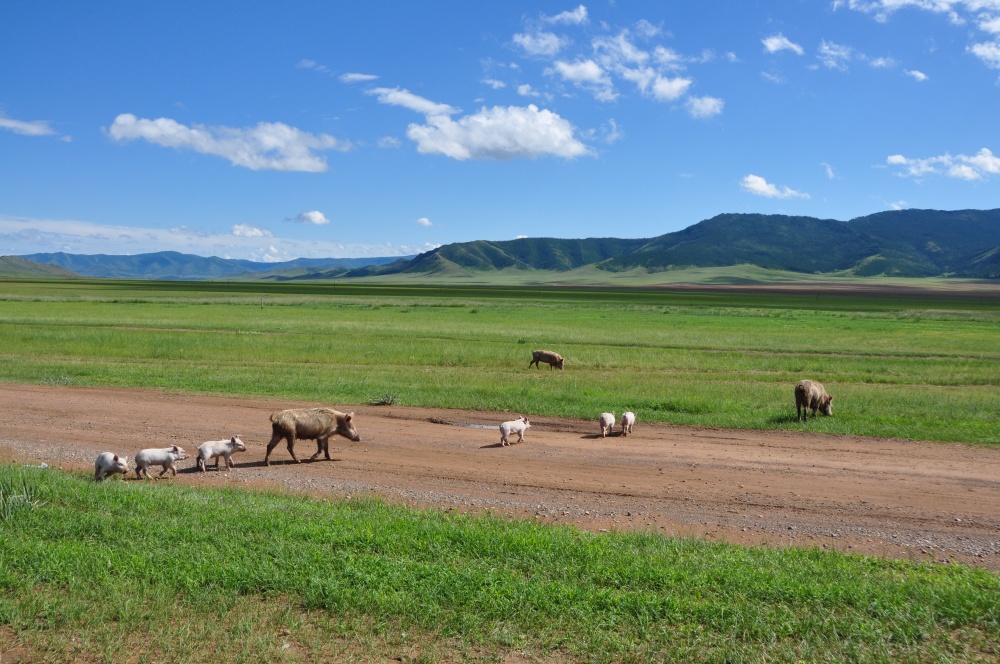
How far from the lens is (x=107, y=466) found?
13031 mm

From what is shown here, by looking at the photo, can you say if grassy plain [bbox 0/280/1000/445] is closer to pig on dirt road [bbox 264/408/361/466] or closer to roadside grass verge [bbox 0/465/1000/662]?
pig on dirt road [bbox 264/408/361/466]

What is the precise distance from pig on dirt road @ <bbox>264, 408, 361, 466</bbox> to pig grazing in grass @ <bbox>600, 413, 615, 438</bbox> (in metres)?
6.63

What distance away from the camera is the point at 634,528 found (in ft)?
37.0

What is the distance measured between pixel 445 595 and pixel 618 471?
25.1 ft

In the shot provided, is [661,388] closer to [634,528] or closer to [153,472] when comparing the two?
[634,528]

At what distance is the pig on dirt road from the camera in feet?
49.2

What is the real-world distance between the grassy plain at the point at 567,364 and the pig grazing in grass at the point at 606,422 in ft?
8.65

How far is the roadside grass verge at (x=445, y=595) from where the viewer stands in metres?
7.14

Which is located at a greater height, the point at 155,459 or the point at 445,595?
the point at 155,459

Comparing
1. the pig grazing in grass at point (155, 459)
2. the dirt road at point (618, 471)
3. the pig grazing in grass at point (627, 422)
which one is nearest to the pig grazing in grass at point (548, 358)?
the dirt road at point (618, 471)

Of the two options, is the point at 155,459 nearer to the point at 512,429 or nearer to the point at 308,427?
the point at 308,427

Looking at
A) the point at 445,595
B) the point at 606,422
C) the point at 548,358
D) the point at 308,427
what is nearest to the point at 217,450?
the point at 308,427

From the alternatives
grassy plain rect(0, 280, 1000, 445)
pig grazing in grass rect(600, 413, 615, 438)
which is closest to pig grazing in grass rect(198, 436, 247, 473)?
grassy plain rect(0, 280, 1000, 445)

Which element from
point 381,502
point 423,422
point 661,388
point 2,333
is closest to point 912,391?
point 661,388
